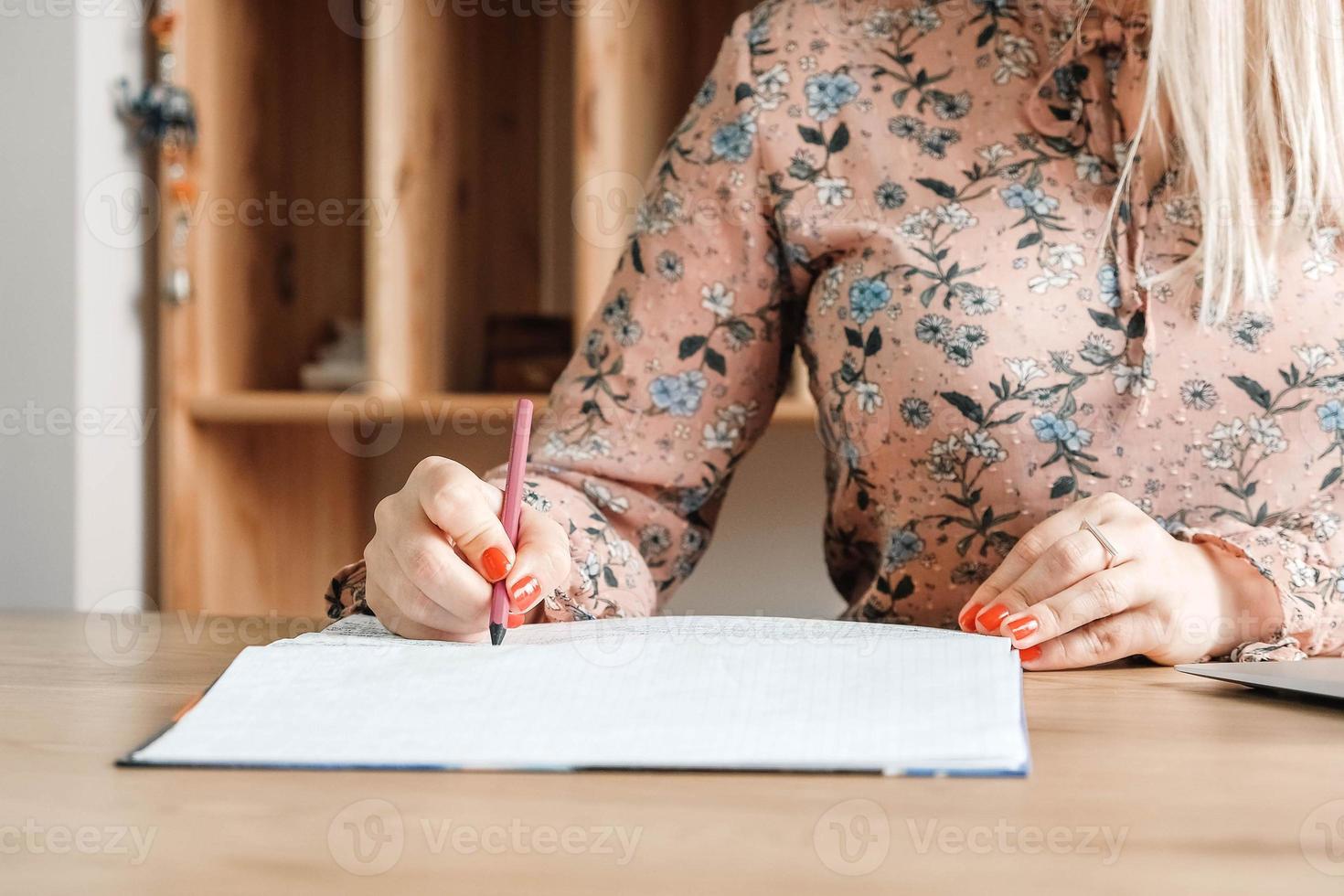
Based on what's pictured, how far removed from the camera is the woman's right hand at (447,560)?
66cm

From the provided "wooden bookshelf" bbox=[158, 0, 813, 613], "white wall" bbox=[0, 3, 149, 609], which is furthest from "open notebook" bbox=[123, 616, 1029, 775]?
"white wall" bbox=[0, 3, 149, 609]

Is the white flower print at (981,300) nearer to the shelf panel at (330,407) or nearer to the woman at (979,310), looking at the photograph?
the woman at (979,310)

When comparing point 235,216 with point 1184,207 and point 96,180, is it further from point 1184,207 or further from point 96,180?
point 1184,207

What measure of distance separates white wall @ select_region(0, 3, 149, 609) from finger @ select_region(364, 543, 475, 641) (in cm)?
103

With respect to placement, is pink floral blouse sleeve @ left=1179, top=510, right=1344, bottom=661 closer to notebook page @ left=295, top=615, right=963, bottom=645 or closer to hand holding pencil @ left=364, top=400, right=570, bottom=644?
notebook page @ left=295, top=615, right=963, bottom=645

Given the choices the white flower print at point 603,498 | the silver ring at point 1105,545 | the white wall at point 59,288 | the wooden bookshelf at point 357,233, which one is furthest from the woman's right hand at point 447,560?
the white wall at point 59,288

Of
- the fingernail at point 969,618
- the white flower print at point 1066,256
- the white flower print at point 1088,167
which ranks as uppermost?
the white flower print at point 1088,167

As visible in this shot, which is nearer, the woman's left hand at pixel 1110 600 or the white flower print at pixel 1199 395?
the woman's left hand at pixel 1110 600

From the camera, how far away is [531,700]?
494 millimetres

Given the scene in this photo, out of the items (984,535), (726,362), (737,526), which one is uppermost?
(726,362)

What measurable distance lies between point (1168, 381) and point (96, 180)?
4.37 feet

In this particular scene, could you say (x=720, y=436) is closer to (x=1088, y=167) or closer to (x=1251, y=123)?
(x=1088, y=167)

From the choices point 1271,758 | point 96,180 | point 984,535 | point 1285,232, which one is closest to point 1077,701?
point 1271,758

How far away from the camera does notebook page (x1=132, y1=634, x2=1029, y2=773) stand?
0.43m
